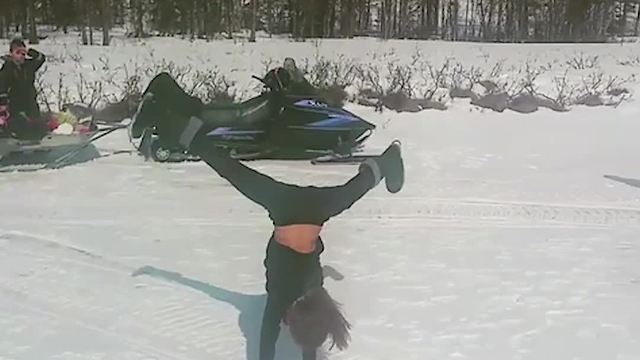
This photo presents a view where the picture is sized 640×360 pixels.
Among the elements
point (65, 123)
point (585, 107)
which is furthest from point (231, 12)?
point (65, 123)

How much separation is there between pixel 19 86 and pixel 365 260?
4.17 metres

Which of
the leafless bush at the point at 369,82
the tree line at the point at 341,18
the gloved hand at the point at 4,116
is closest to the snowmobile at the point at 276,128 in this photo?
the gloved hand at the point at 4,116

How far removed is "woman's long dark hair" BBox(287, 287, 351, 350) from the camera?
319 cm

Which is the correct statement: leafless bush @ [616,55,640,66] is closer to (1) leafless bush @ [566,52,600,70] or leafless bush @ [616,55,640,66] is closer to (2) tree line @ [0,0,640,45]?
(1) leafless bush @ [566,52,600,70]

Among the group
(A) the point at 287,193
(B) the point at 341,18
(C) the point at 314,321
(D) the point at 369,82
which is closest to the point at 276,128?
(A) the point at 287,193

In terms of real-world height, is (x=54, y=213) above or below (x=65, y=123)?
below

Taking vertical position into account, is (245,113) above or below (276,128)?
above

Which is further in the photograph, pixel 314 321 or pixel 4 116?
pixel 4 116

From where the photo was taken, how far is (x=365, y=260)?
16.4ft

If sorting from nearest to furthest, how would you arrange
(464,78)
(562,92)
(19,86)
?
1. (19,86)
2. (562,92)
3. (464,78)

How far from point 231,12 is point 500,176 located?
20.4 metres

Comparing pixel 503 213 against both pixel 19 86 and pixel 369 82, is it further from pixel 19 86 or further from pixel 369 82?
pixel 369 82

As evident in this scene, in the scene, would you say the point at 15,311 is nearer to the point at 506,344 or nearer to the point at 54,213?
the point at 54,213

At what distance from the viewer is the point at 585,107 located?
38.2 feet
